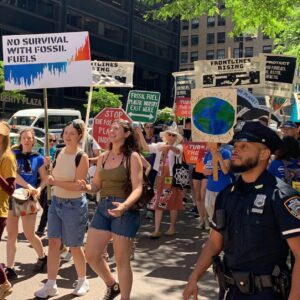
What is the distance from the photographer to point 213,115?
6113 millimetres

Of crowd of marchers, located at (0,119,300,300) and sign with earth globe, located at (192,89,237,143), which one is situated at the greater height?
sign with earth globe, located at (192,89,237,143)

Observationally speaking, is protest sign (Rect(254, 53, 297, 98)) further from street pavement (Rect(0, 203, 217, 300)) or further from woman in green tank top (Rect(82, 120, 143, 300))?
woman in green tank top (Rect(82, 120, 143, 300))

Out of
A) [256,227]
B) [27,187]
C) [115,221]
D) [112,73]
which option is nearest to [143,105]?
[112,73]

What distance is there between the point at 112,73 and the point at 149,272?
14.3 feet

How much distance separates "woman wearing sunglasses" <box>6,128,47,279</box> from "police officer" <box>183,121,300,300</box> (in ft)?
10.2

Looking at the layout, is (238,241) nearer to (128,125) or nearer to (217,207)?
(217,207)

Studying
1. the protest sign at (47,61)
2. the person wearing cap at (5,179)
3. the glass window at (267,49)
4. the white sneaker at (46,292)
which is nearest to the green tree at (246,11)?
the protest sign at (47,61)

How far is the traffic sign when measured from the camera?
10.1 meters

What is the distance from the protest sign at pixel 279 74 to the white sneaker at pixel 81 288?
4.79 m

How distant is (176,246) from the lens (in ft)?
24.9

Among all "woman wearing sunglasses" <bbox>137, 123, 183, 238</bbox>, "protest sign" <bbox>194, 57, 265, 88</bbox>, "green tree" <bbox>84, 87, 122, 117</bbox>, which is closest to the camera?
"protest sign" <bbox>194, 57, 265, 88</bbox>

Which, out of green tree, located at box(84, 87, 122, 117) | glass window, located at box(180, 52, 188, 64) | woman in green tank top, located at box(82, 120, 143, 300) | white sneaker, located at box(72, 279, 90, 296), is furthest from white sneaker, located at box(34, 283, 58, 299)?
glass window, located at box(180, 52, 188, 64)

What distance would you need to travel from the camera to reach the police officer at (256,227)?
8.68ft

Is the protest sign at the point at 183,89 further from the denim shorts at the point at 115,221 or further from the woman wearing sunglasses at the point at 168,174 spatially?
the denim shorts at the point at 115,221
